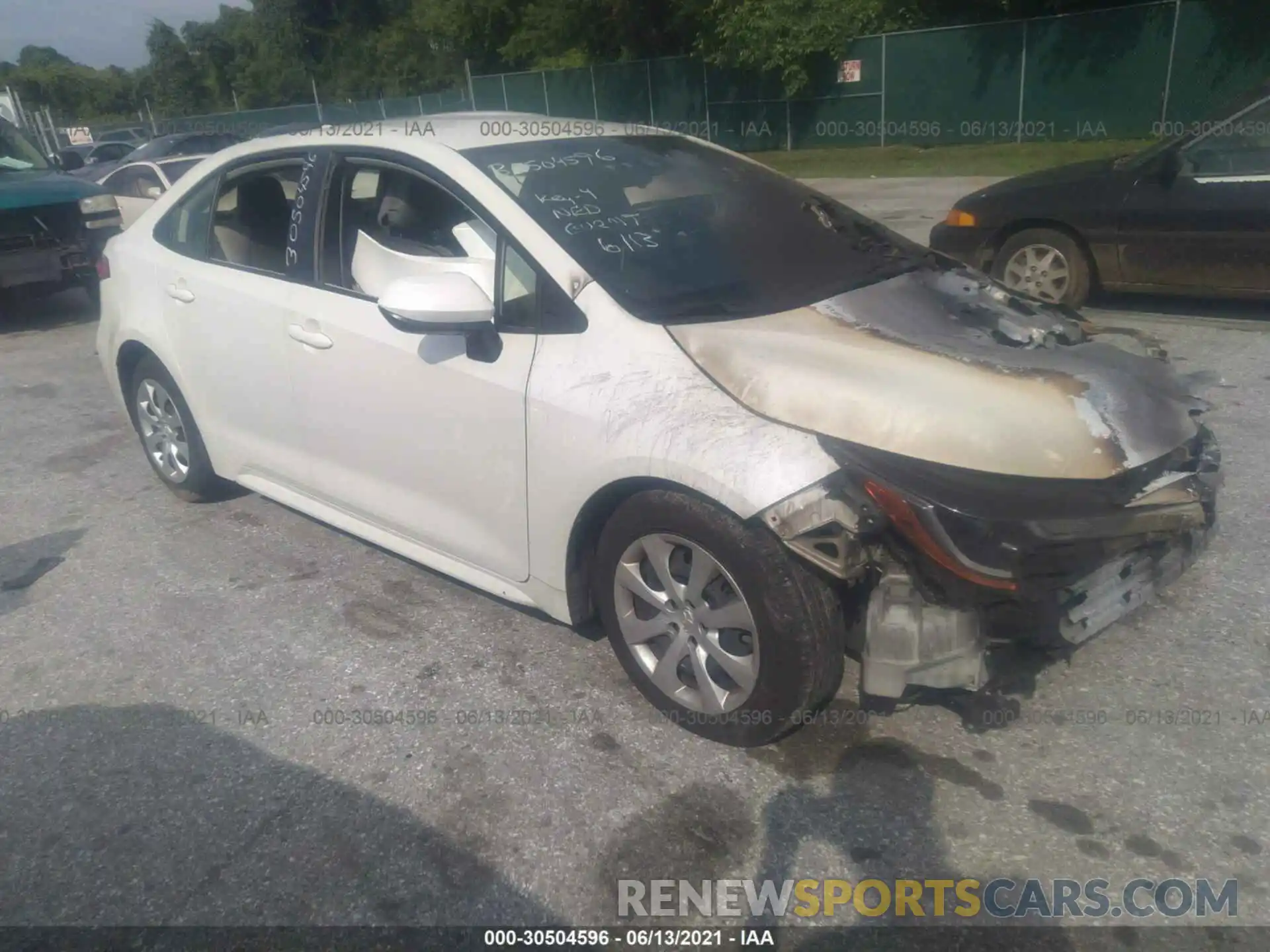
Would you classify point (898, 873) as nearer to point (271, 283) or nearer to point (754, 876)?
point (754, 876)

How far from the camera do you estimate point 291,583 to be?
13.7ft

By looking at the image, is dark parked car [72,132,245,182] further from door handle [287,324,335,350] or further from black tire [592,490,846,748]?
black tire [592,490,846,748]

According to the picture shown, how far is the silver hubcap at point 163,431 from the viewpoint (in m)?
4.80

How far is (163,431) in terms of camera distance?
4.93 metres

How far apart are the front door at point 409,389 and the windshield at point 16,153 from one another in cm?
884

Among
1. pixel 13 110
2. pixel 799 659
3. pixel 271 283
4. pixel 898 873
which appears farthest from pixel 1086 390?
pixel 13 110

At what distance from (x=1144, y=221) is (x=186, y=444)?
595 cm

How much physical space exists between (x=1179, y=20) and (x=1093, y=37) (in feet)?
4.85

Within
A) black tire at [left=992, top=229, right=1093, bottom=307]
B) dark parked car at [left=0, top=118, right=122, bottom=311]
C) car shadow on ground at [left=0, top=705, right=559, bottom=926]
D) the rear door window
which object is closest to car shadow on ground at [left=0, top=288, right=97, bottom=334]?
dark parked car at [left=0, top=118, right=122, bottom=311]

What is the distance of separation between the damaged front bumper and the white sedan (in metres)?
11.6

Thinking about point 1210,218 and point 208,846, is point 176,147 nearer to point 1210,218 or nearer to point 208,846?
point 1210,218

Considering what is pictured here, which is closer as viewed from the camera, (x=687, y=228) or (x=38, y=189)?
(x=687, y=228)

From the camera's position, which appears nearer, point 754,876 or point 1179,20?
point 754,876

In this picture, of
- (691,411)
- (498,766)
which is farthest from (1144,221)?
(498,766)
